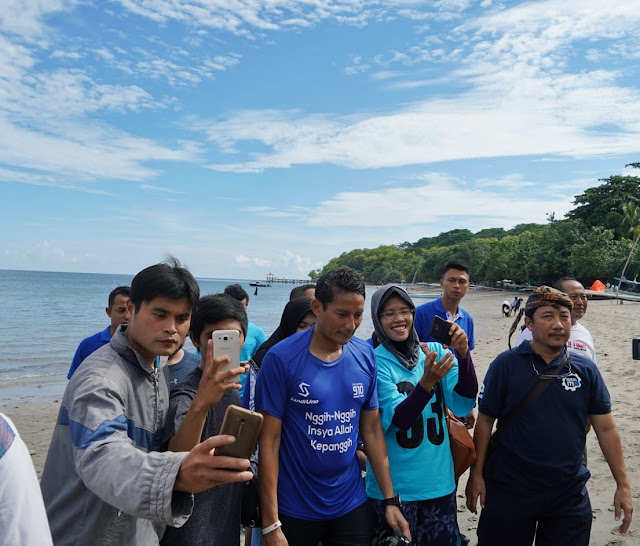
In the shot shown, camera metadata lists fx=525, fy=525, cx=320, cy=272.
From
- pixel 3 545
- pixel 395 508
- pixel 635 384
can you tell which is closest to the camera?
pixel 3 545

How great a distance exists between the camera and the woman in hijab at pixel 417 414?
3057 mm

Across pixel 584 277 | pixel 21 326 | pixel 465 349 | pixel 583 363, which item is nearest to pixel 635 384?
pixel 583 363

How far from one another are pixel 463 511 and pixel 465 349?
2610 millimetres

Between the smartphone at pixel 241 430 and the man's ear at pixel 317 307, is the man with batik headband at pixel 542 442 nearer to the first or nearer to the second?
the man's ear at pixel 317 307

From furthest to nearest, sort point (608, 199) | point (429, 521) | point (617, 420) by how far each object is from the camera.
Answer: point (608, 199), point (617, 420), point (429, 521)

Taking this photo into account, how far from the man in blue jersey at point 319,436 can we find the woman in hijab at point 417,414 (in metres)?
0.21

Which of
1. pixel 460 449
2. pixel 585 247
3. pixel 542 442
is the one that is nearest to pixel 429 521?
pixel 460 449

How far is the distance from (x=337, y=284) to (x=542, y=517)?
193 cm

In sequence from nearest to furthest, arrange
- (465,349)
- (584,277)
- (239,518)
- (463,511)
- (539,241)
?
1. (239,518)
2. (465,349)
3. (463,511)
4. (584,277)
5. (539,241)

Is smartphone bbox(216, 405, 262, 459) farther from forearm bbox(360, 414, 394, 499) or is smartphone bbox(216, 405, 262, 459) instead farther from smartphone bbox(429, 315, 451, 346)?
smartphone bbox(429, 315, 451, 346)

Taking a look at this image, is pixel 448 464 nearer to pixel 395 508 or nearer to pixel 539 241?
pixel 395 508

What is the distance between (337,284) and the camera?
9.66ft

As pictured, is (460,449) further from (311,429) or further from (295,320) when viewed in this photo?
(295,320)

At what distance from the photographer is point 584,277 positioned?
45094mm
